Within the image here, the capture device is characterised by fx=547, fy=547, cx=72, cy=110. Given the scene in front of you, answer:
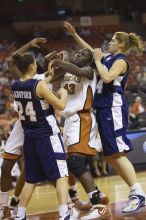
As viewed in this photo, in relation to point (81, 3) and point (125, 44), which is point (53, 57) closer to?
point (125, 44)

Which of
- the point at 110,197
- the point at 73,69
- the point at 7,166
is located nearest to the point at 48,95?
the point at 73,69

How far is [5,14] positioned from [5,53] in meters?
4.46

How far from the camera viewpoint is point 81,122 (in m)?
5.58

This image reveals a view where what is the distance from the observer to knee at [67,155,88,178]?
548 centimetres

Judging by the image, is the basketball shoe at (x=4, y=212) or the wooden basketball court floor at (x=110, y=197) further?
the basketball shoe at (x=4, y=212)

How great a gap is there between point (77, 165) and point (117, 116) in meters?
0.64

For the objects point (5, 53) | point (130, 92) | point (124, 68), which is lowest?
point (130, 92)

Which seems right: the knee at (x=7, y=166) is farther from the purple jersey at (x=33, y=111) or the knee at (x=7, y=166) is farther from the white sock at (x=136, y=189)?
the white sock at (x=136, y=189)

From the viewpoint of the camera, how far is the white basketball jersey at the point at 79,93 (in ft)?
18.3

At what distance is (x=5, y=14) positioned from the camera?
23203 mm

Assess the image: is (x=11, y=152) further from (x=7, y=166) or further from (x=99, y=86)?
(x=99, y=86)

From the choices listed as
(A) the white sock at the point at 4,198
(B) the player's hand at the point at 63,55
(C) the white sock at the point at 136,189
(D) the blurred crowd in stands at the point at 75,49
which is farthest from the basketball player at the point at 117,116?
(D) the blurred crowd in stands at the point at 75,49

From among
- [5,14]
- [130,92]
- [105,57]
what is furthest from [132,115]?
[5,14]

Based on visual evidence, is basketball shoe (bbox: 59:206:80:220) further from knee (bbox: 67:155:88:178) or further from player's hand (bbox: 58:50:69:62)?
player's hand (bbox: 58:50:69:62)
